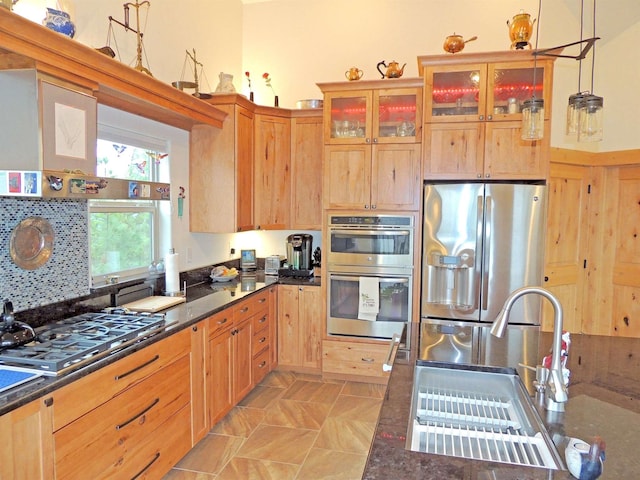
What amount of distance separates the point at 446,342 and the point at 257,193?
247 centimetres

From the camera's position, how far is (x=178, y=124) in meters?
3.50

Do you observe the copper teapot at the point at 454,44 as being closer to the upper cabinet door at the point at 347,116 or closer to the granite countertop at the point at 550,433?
the upper cabinet door at the point at 347,116

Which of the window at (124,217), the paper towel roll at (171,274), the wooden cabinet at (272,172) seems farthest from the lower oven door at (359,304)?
the window at (124,217)

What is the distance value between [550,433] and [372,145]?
285 cm

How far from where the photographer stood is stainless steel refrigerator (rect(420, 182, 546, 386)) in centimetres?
342

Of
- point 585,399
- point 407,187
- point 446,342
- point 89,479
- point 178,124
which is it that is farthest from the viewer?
point 407,187

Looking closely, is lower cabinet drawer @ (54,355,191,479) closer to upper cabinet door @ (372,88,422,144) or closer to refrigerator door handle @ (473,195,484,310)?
refrigerator door handle @ (473,195,484,310)

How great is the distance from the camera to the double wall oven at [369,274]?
374 cm

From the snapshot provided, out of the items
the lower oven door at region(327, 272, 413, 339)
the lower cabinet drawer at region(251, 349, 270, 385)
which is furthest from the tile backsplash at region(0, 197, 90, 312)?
the lower oven door at region(327, 272, 413, 339)

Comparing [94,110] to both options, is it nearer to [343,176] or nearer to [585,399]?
[343,176]

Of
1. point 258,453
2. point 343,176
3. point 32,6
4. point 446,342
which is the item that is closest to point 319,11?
point 343,176

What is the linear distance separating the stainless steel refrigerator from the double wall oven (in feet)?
0.69

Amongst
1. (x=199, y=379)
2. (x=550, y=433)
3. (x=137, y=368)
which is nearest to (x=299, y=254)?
(x=199, y=379)

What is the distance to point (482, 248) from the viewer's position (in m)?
3.48
